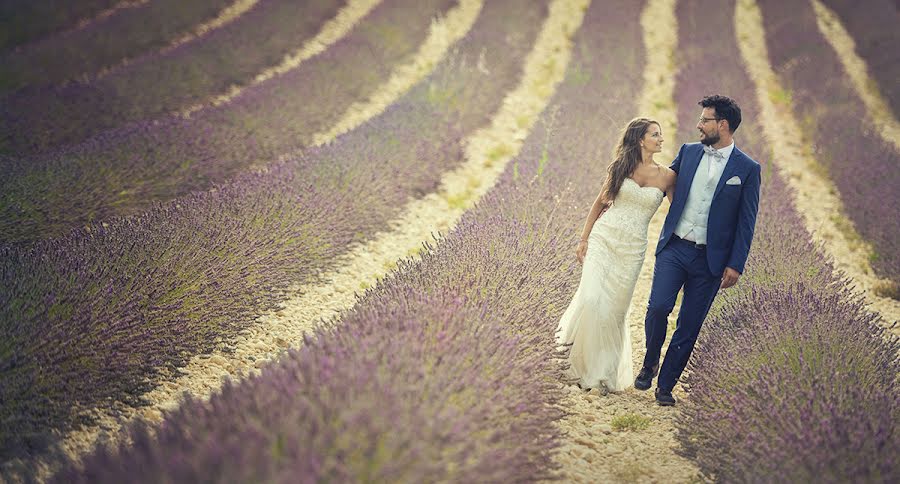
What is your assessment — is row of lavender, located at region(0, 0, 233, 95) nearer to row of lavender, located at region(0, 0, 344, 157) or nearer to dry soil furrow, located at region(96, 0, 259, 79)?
dry soil furrow, located at region(96, 0, 259, 79)

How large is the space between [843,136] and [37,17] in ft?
39.9

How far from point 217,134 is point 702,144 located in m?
4.53

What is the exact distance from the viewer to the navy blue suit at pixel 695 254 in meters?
2.90

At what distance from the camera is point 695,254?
2994mm

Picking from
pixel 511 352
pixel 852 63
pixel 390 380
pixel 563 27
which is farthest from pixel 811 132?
pixel 390 380

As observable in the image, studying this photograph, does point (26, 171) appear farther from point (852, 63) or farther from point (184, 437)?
point (852, 63)

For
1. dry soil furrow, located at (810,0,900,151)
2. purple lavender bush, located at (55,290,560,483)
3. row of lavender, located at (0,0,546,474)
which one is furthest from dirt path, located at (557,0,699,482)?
dry soil furrow, located at (810,0,900,151)

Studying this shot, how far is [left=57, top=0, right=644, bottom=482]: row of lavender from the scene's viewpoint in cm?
157

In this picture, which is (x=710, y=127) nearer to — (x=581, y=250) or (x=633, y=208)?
(x=633, y=208)

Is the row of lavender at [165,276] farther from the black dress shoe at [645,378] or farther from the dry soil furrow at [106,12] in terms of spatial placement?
the dry soil furrow at [106,12]

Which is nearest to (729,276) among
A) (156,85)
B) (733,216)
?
(733,216)

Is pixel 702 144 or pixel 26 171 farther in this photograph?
pixel 26 171

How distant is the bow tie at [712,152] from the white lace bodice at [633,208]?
291 mm

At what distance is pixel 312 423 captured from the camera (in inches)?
64.2
